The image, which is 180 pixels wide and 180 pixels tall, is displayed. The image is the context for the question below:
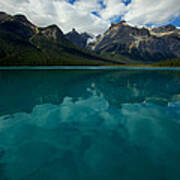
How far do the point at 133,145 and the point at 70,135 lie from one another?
585cm

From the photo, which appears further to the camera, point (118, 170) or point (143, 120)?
point (143, 120)

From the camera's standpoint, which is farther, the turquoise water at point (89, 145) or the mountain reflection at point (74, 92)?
the mountain reflection at point (74, 92)

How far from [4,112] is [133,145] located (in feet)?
56.9

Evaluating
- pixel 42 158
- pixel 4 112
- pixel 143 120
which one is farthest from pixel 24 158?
pixel 143 120

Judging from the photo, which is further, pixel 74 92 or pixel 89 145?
pixel 74 92

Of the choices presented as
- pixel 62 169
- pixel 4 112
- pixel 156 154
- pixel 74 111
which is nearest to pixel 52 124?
pixel 74 111

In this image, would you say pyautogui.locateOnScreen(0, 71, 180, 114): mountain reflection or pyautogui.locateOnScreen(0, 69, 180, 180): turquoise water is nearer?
pyautogui.locateOnScreen(0, 69, 180, 180): turquoise water

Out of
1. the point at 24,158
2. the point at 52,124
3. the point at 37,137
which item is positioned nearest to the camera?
the point at 24,158

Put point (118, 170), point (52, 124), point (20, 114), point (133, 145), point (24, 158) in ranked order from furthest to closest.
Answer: point (20, 114) → point (52, 124) → point (133, 145) → point (24, 158) → point (118, 170)

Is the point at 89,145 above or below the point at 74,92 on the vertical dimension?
above

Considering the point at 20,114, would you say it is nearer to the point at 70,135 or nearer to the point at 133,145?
the point at 70,135

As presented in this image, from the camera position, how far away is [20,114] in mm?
16344

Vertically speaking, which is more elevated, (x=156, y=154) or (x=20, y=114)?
(x=156, y=154)

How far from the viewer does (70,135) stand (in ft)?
38.1
